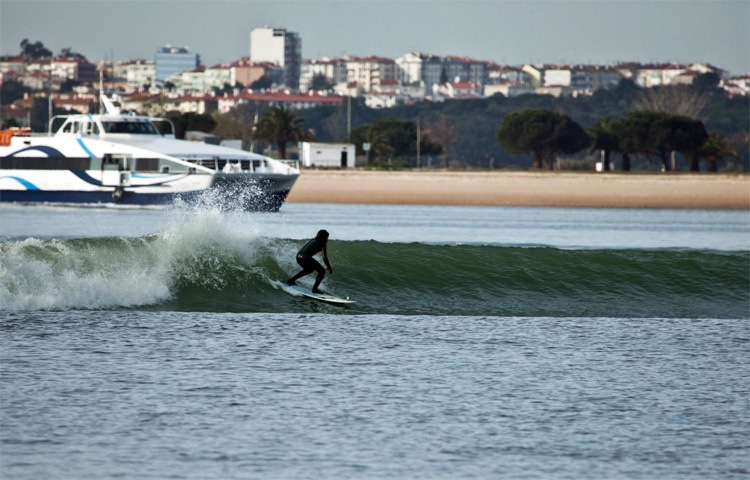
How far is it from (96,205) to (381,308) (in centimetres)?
3549

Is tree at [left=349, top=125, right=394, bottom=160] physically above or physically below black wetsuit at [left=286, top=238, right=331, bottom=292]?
above

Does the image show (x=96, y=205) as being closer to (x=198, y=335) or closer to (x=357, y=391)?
(x=198, y=335)

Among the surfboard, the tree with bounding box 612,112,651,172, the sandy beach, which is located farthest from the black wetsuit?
the tree with bounding box 612,112,651,172

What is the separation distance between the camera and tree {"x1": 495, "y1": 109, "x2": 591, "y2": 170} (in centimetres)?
10744

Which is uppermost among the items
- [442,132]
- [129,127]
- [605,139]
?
[442,132]

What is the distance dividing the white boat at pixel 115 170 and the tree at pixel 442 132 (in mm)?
86538

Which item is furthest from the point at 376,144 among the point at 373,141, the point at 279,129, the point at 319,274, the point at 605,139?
the point at 319,274

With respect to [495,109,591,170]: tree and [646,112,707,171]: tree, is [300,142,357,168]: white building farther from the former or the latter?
[646,112,707,171]: tree

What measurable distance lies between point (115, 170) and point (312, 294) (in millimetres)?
34841

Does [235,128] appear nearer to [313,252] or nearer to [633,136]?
[633,136]

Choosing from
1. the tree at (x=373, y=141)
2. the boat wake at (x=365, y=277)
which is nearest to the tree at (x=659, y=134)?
the tree at (x=373, y=141)

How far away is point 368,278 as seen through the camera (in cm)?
2306

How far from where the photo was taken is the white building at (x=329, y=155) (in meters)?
95.7

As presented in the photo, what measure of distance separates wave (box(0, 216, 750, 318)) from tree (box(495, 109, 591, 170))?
8113cm
